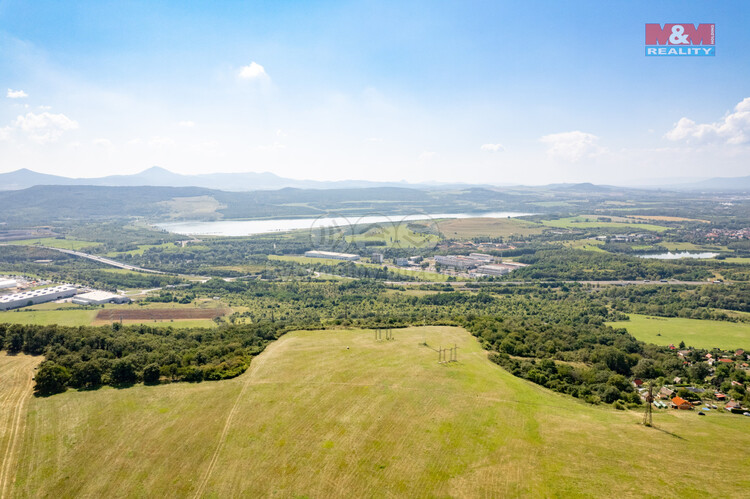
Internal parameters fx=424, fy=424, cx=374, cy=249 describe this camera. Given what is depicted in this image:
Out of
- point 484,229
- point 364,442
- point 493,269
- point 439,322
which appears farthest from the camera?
point 484,229

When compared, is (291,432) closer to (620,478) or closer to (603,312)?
(620,478)

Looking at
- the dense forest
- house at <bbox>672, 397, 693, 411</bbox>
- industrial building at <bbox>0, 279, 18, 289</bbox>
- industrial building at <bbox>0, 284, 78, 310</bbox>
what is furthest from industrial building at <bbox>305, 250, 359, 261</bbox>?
house at <bbox>672, 397, 693, 411</bbox>

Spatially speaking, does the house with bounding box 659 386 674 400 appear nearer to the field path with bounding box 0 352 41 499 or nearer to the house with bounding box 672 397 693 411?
the house with bounding box 672 397 693 411

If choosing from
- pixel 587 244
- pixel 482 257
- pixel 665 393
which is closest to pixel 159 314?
pixel 665 393

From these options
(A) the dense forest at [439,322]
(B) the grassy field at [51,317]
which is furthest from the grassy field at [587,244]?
(B) the grassy field at [51,317]

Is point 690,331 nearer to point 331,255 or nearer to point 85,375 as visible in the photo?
point 85,375

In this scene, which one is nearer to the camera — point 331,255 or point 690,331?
point 690,331

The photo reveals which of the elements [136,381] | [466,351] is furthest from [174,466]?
[466,351]
